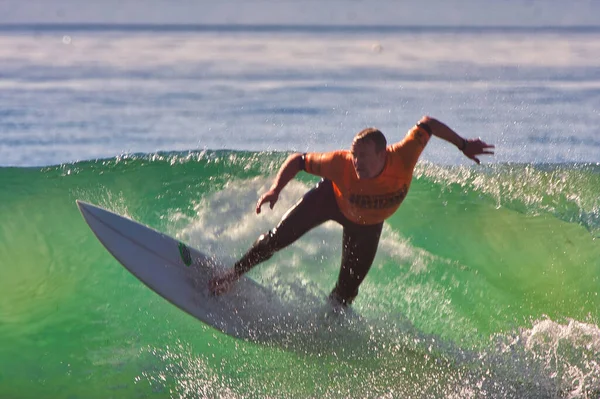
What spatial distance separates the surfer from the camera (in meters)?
4.59

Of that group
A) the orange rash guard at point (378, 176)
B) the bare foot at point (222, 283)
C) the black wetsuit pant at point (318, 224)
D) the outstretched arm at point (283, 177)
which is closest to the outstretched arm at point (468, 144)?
the orange rash guard at point (378, 176)

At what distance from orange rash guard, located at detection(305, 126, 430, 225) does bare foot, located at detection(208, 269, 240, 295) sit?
882 mm

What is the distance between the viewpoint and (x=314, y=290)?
555 cm

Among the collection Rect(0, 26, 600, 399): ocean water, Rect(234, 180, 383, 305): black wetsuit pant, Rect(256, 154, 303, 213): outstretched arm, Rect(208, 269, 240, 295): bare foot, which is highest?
Rect(256, 154, 303, 213): outstretched arm

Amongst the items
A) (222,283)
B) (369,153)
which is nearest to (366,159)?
(369,153)

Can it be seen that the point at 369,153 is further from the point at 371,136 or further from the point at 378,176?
the point at 378,176

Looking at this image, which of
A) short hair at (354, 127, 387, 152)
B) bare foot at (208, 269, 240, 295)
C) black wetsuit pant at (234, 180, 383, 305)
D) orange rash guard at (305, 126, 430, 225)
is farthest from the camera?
bare foot at (208, 269, 240, 295)

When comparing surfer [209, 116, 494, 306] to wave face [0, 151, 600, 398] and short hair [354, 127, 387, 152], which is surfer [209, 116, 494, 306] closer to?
short hair [354, 127, 387, 152]

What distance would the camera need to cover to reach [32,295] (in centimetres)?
645

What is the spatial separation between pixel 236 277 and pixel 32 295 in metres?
1.96

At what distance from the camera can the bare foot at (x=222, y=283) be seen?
5258mm

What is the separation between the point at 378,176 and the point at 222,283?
1.20m

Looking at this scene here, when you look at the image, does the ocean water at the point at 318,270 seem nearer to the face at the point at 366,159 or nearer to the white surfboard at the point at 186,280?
the white surfboard at the point at 186,280

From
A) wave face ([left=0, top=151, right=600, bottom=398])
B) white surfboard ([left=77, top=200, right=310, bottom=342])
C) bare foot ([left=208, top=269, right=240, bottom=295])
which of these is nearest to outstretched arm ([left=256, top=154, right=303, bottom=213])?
bare foot ([left=208, top=269, right=240, bottom=295])
